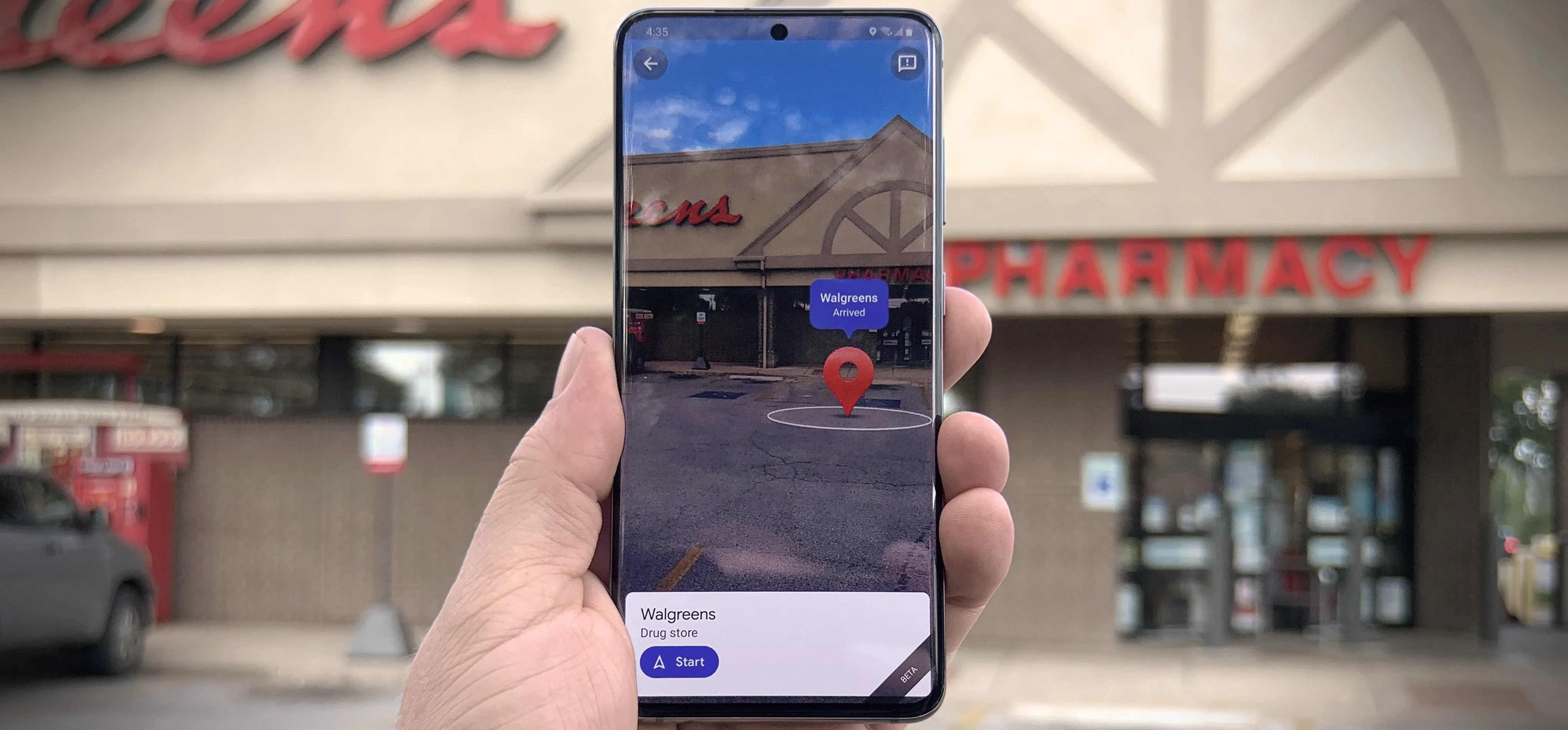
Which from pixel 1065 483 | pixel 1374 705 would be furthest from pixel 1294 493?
pixel 1374 705

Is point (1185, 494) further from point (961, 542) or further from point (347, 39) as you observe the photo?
point (961, 542)

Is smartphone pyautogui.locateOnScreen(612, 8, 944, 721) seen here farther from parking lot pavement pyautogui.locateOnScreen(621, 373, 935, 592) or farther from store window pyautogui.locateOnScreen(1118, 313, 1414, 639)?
store window pyautogui.locateOnScreen(1118, 313, 1414, 639)

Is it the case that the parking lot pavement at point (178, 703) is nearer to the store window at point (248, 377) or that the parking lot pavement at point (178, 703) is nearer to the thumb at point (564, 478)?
the store window at point (248, 377)

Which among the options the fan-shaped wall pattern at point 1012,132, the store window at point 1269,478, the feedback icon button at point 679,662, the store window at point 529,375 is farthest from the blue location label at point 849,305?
the store window at point 529,375

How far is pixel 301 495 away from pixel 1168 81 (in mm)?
11566

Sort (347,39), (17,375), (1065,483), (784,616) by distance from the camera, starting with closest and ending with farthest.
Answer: (784,616), (347,39), (1065,483), (17,375)

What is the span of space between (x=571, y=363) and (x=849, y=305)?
54 centimetres

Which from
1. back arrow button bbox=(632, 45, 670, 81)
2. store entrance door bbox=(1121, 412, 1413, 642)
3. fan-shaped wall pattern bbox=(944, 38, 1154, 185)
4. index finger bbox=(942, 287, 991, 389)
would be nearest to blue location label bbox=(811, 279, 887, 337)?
index finger bbox=(942, 287, 991, 389)

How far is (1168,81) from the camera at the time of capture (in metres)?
12.6

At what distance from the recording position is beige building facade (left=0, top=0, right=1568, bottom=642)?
12.1 m

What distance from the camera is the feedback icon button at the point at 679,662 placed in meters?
2.36

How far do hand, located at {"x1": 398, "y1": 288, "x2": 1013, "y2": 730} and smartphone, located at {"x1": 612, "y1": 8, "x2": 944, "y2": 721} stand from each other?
0.07m

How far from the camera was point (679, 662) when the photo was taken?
2.36 m

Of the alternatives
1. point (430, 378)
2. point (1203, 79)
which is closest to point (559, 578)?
point (1203, 79)
